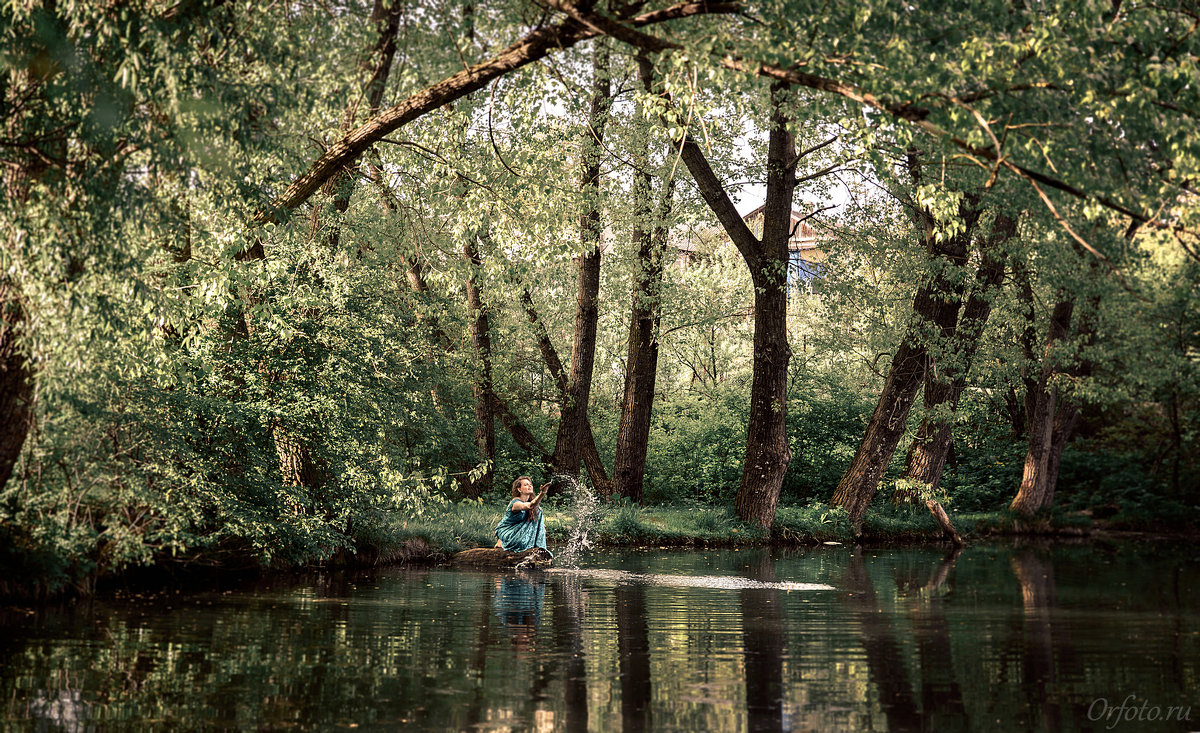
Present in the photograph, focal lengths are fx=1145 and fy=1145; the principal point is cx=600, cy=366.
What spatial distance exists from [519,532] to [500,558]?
0.61 meters

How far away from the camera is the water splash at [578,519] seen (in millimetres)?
20789

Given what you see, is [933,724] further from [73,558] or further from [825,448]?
[825,448]

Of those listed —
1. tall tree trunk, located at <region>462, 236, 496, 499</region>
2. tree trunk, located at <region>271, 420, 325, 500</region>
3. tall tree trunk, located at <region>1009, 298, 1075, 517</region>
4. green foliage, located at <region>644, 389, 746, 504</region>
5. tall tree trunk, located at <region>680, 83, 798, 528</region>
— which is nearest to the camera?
tree trunk, located at <region>271, 420, 325, 500</region>

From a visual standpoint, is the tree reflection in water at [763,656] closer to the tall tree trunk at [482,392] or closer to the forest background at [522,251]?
the forest background at [522,251]

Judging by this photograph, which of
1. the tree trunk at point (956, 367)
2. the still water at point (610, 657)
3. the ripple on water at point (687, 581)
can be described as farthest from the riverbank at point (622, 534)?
the ripple on water at point (687, 581)

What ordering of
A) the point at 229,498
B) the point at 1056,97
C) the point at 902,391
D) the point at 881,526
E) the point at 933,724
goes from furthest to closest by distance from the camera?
the point at 881,526 → the point at 902,391 → the point at 229,498 → the point at 1056,97 → the point at 933,724

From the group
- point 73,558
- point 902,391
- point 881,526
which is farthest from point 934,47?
point 881,526

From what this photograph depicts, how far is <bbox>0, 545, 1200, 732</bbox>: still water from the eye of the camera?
285 inches

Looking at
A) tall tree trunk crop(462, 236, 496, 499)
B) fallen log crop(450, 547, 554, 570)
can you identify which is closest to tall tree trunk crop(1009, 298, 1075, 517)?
tall tree trunk crop(462, 236, 496, 499)

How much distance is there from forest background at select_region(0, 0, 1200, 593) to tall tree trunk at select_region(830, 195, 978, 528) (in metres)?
0.08

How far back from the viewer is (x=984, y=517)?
3080 cm

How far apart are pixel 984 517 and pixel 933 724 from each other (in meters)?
25.2

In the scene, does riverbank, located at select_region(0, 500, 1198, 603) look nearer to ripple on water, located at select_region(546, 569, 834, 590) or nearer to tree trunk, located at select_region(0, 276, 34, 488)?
tree trunk, located at select_region(0, 276, 34, 488)

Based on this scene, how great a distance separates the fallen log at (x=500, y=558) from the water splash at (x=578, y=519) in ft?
3.12
